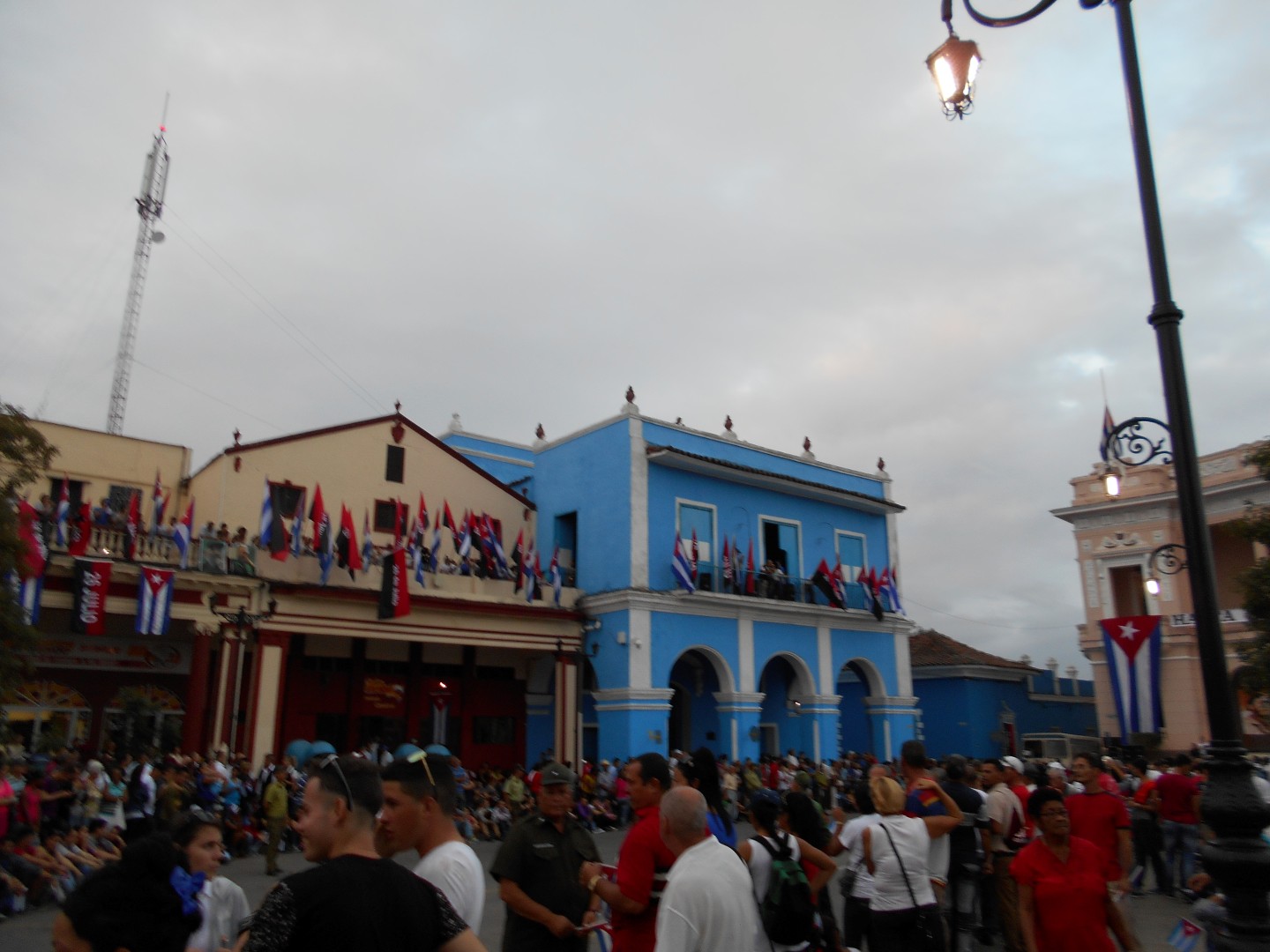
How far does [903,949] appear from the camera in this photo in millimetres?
5793

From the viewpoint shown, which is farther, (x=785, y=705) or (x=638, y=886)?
(x=785, y=705)

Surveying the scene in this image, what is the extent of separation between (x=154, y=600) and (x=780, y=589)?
50.8 feet

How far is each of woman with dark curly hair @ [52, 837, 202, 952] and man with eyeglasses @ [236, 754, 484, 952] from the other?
2.70ft

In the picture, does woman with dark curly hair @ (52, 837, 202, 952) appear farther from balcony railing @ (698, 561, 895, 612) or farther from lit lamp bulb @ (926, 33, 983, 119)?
balcony railing @ (698, 561, 895, 612)

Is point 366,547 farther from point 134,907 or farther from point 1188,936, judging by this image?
point 134,907

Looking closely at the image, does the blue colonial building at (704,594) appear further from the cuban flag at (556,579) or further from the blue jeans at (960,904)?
the blue jeans at (960,904)

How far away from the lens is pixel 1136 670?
31.8 ft

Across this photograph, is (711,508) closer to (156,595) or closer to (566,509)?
(566,509)

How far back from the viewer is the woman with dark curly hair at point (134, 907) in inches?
130

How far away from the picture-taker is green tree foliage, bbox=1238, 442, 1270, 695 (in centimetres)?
1578

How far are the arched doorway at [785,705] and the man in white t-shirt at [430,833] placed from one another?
22.3 metres

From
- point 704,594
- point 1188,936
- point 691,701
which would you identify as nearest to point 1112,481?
point 1188,936

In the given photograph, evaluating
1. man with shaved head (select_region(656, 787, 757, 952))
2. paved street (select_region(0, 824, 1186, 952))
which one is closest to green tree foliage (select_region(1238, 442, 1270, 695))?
paved street (select_region(0, 824, 1186, 952))

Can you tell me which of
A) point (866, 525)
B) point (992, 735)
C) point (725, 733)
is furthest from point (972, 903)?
point (992, 735)
